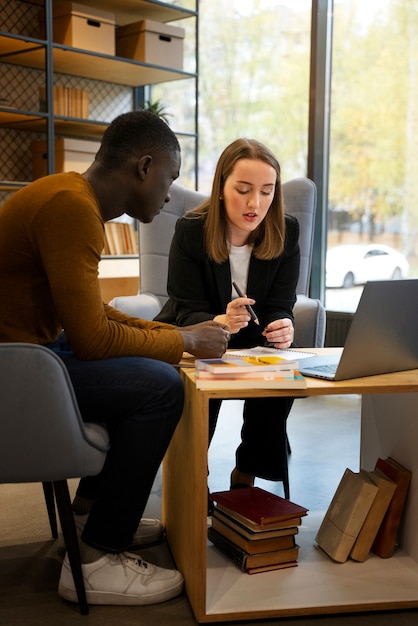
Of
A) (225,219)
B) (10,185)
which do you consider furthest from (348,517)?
(10,185)

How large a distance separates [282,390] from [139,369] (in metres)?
0.30

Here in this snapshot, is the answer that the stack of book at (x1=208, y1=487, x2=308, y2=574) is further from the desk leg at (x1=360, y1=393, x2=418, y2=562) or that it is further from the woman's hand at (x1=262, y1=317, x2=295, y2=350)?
the woman's hand at (x1=262, y1=317, x2=295, y2=350)

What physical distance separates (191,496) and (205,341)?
1.13ft

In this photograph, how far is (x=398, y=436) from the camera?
1.85 m

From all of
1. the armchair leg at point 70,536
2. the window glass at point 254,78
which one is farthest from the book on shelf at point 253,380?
the window glass at point 254,78

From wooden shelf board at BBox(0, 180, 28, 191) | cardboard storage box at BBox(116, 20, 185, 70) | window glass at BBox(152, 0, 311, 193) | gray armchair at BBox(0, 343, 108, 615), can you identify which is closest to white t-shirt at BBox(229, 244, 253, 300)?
gray armchair at BBox(0, 343, 108, 615)

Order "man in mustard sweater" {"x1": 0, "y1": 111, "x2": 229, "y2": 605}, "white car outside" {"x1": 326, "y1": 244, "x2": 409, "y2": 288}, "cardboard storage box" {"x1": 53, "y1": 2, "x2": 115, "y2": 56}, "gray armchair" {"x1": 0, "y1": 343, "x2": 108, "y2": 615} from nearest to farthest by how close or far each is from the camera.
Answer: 1. "gray armchair" {"x1": 0, "y1": 343, "x2": 108, "y2": 615}
2. "man in mustard sweater" {"x1": 0, "y1": 111, "x2": 229, "y2": 605}
3. "cardboard storage box" {"x1": 53, "y1": 2, "x2": 115, "y2": 56}
4. "white car outside" {"x1": 326, "y1": 244, "x2": 409, "y2": 288}

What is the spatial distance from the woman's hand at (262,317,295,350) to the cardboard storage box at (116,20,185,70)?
2.61 metres

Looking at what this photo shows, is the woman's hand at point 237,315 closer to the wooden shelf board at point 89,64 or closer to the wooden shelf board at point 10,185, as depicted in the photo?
the wooden shelf board at point 10,185

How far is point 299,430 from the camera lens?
127 inches

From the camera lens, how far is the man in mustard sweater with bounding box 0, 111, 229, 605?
4.88ft

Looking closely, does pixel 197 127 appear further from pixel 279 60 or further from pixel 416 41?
pixel 416 41

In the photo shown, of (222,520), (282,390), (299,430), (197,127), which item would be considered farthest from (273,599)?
(197,127)

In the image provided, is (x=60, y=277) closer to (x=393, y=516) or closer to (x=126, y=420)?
(x=126, y=420)
